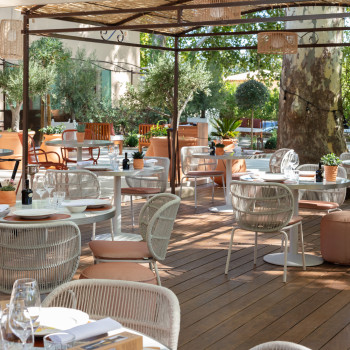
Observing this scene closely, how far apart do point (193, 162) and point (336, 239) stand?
13.0 feet

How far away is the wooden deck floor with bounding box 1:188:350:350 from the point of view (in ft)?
14.6

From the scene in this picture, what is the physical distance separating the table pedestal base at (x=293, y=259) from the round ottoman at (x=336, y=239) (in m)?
0.12

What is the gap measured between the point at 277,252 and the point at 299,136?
450 cm

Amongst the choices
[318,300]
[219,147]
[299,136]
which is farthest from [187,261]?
[299,136]

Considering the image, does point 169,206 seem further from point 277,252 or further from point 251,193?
point 277,252

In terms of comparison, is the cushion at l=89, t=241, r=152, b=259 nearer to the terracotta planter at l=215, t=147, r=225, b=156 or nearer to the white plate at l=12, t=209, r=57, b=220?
the white plate at l=12, t=209, r=57, b=220

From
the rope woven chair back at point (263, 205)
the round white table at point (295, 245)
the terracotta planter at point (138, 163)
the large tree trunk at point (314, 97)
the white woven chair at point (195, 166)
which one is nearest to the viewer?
the rope woven chair back at point (263, 205)

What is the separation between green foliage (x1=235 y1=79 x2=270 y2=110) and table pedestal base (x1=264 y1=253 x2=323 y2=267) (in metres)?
14.5

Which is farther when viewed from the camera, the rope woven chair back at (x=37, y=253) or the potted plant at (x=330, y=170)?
the potted plant at (x=330, y=170)

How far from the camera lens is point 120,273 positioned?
4145 mm

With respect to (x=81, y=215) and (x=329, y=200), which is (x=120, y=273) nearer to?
(x=81, y=215)

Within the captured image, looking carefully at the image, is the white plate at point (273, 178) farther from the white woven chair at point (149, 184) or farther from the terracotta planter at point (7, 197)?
the terracotta planter at point (7, 197)

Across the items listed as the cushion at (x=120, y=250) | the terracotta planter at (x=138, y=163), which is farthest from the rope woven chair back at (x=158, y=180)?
the cushion at (x=120, y=250)

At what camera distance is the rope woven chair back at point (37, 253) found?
12.6 feet
